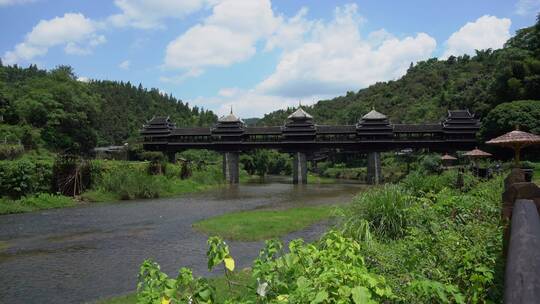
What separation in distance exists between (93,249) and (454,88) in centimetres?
7030

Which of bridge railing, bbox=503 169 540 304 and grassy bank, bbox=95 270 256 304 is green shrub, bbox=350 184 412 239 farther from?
bridge railing, bbox=503 169 540 304

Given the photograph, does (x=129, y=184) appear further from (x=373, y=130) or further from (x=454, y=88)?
(x=454, y=88)

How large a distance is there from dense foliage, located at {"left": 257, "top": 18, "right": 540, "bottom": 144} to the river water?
29.6 meters

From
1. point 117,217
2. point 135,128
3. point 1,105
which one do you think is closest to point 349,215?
point 117,217

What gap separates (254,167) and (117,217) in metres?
47.1

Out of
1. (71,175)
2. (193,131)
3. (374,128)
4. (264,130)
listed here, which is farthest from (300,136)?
(71,175)

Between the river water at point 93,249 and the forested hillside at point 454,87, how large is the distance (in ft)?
106

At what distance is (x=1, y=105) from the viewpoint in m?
48.1

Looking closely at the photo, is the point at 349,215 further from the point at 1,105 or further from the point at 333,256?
the point at 1,105

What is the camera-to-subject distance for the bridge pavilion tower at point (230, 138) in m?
53.2

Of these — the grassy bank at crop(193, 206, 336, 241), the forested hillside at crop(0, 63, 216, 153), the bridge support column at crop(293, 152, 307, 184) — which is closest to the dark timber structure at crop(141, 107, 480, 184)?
the bridge support column at crop(293, 152, 307, 184)

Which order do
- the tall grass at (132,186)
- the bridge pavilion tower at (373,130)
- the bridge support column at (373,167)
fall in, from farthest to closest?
the bridge pavilion tower at (373,130), the bridge support column at (373,167), the tall grass at (132,186)

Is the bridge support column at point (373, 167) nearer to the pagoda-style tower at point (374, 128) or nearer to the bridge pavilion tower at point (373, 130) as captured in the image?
the bridge pavilion tower at point (373, 130)

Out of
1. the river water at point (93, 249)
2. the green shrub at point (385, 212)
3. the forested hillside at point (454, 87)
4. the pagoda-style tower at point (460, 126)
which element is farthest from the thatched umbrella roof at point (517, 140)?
the pagoda-style tower at point (460, 126)
